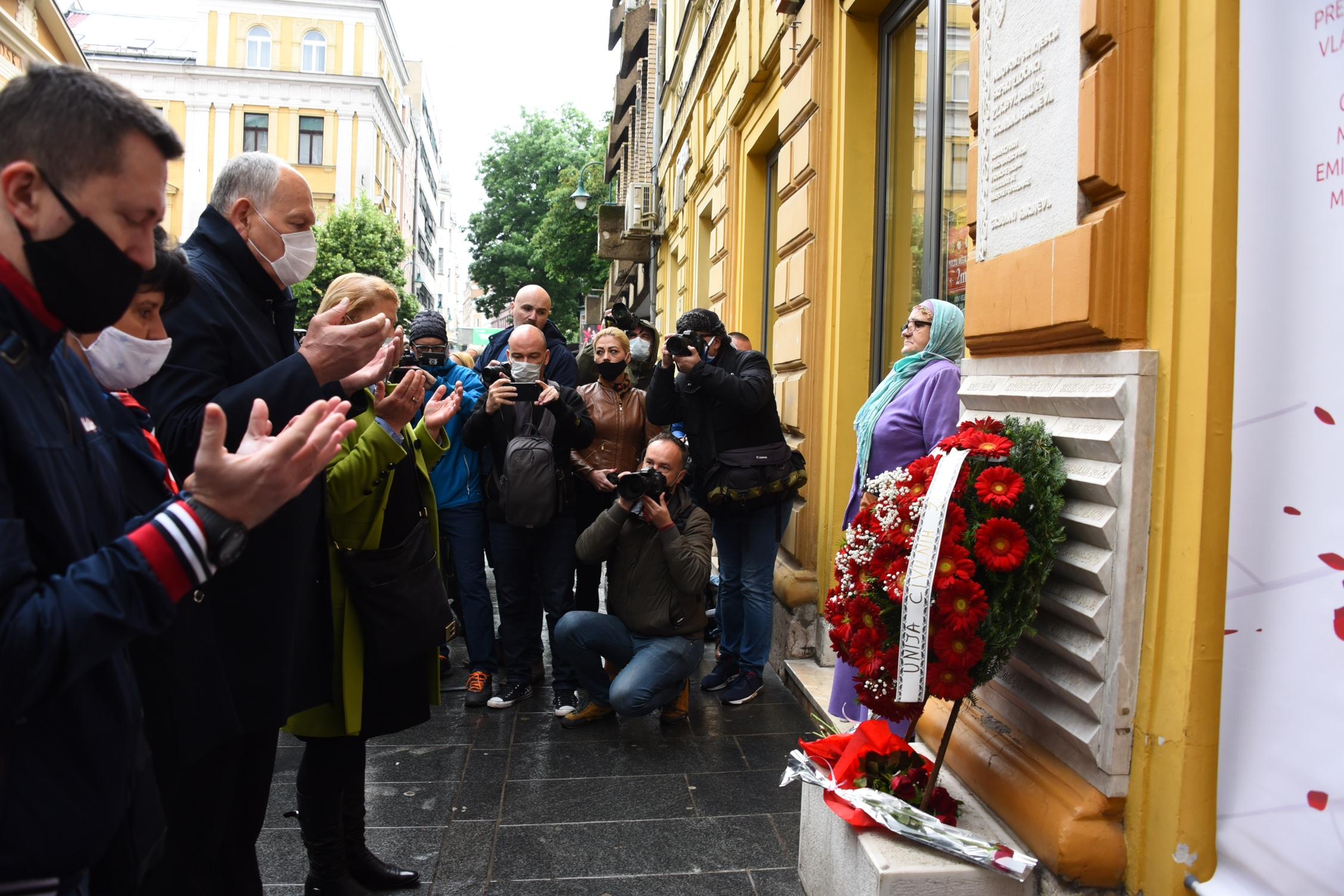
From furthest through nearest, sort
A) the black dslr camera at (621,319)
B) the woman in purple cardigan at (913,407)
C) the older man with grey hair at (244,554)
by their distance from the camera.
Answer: the black dslr camera at (621,319), the woman in purple cardigan at (913,407), the older man with grey hair at (244,554)

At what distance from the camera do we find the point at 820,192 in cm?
586

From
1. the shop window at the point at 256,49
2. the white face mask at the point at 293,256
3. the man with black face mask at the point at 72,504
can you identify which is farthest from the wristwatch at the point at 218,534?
the shop window at the point at 256,49

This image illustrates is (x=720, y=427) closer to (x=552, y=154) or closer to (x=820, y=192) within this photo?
(x=820, y=192)

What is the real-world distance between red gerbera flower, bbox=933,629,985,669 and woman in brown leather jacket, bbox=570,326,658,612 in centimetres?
308

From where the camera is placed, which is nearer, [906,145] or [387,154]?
[906,145]

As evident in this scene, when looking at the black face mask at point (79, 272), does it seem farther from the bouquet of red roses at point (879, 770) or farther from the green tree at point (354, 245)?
the green tree at point (354, 245)

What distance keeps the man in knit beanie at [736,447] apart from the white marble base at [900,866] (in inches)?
86.6

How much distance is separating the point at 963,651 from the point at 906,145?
3613mm

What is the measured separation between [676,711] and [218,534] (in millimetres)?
3624

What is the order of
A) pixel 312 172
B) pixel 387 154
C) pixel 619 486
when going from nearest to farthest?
pixel 619 486 < pixel 312 172 < pixel 387 154

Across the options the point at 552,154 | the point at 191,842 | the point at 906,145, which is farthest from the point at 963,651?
the point at 552,154

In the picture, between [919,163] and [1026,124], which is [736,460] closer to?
[919,163]

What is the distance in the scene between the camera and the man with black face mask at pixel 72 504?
1303mm

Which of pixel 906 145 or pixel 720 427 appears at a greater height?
pixel 906 145
